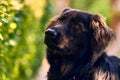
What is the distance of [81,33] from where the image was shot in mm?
9336

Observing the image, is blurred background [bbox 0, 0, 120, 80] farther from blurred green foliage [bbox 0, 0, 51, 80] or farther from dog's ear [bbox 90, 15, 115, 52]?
dog's ear [bbox 90, 15, 115, 52]

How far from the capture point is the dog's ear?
367 inches

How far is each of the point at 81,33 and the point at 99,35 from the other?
0.80 ft

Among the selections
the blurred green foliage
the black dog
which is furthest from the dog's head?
the blurred green foliage

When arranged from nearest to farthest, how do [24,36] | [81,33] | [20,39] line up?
[81,33] → [20,39] → [24,36]

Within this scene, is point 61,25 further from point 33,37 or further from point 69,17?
point 33,37

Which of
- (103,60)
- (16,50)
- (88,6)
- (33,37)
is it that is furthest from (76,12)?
(88,6)

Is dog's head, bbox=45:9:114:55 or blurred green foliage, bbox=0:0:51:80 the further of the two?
blurred green foliage, bbox=0:0:51:80

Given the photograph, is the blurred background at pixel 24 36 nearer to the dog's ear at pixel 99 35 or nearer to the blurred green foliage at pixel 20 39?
the blurred green foliage at pixel 20 39

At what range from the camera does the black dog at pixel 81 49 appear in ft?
30.5

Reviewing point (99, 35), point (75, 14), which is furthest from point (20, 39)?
point (99, 35)

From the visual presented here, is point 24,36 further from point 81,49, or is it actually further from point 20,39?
point 81,49

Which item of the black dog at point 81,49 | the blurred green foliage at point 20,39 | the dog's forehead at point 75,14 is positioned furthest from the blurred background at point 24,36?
the dog's forehead at point 75,14

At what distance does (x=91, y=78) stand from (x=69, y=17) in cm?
87
